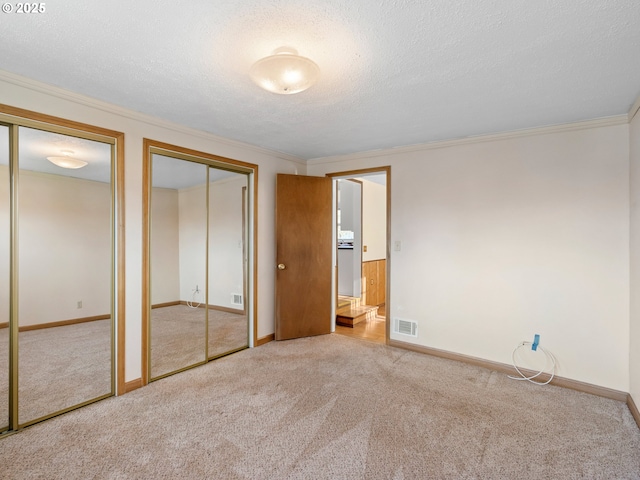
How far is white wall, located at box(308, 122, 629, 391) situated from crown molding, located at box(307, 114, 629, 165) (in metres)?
0.03

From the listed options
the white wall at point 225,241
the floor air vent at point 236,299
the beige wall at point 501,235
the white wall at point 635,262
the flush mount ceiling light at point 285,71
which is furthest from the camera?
the floor air vent at point 236,299

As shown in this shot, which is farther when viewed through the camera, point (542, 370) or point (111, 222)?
point (542, 370)

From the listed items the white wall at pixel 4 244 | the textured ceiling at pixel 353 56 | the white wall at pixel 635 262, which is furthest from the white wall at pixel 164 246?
the white wall at pixel 635 262

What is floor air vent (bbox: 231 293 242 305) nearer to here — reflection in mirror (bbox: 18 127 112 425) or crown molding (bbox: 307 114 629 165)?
reflection in mirror (bbox: 18 127 112 425)

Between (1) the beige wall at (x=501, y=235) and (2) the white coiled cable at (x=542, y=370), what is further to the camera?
(2) the white coiled cable at (x=542, y=370)

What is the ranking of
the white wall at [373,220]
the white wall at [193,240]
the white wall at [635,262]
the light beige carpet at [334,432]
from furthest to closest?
the white wall at [373,220], the white wall at [193,240], the white wall at [635,262], the light beige carpet at [334,432]

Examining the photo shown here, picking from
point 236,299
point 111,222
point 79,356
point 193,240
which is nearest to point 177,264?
point 193,240

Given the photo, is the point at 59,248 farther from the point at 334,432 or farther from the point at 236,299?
the point at 334,432

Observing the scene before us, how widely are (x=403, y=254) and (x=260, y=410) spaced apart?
225 cm

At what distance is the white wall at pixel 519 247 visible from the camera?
2725mm

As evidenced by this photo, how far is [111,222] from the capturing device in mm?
2648

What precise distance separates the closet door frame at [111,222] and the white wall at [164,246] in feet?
1.01

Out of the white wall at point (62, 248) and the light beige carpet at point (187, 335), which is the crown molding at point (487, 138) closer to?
the light beige carpet at point (187, 335)

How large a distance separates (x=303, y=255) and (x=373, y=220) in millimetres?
2421
